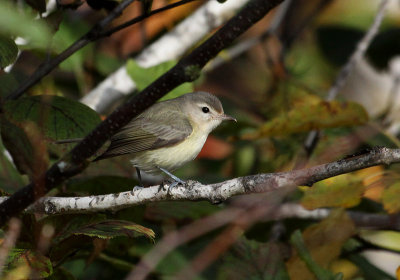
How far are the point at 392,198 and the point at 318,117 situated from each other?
1.84 ft

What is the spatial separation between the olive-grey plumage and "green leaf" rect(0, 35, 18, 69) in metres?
0.98

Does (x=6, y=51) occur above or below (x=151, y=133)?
below

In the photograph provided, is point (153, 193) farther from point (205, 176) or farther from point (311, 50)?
point (311, 50)

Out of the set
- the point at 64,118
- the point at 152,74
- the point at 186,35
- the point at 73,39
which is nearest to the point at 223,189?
the point at 64,118

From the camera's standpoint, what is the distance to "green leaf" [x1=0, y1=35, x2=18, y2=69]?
160cm

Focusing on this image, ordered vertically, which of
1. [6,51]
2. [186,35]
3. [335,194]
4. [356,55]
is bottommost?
[335,194]

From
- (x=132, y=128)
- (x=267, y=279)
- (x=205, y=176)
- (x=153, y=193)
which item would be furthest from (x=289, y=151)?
(x=153, y=193)

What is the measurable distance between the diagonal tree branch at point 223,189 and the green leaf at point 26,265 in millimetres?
175

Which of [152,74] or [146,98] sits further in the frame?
[152,74]

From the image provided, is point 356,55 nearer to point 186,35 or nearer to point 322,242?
point 186,35

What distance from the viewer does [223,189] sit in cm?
149

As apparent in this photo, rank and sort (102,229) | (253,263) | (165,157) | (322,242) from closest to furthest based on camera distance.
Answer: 1. (102,229)
2. (253,263)
3. (322,242)
4. (165,157)

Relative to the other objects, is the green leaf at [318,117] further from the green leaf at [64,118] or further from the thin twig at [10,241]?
the thin twig at [10,241]

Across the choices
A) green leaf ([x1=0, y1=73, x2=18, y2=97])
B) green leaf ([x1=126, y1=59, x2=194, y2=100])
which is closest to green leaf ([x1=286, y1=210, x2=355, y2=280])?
green leaf ([x1=126, y1=59, x2=194, y2=100])
